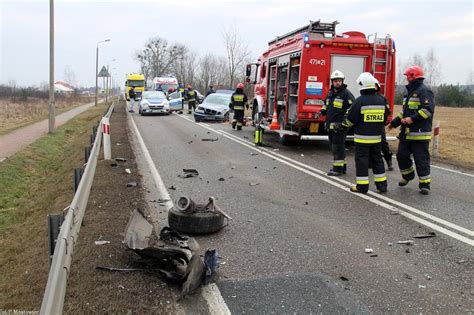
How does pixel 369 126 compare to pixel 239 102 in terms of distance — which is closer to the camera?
pixel 369 126

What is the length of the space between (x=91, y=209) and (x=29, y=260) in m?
1.08

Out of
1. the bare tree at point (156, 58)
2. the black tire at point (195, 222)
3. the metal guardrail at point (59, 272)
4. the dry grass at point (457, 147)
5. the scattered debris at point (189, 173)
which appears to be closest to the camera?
the metal guardrail at point (59, 272)

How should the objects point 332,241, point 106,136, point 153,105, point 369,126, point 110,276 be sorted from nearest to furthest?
point 110,276 < point 332,241 < point 369,126 < point 106,136 < point 153,105

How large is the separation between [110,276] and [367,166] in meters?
4.55

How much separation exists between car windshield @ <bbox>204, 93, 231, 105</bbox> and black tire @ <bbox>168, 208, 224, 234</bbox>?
1757 centimetres

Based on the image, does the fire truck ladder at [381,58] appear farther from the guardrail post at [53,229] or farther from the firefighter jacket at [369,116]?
the guardrail post at [53,229]

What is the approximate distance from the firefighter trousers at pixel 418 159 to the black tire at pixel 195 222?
147 inches

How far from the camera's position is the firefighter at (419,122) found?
23.2 ft

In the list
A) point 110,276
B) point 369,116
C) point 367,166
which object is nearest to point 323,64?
point 369,116

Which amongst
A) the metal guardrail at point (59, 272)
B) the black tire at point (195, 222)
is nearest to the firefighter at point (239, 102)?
the black tire at point (195, 222)

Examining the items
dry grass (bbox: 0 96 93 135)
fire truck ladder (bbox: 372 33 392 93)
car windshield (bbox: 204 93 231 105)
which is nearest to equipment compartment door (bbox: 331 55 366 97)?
fire truck ladder (bbox: 372 33 392 93)

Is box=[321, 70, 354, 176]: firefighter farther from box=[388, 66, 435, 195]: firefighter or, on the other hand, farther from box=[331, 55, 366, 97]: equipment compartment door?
box=[331, 55, 366, 97]: equipment compartment door

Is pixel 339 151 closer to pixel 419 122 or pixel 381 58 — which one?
pixel 419 122

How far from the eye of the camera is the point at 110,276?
3.75 m
